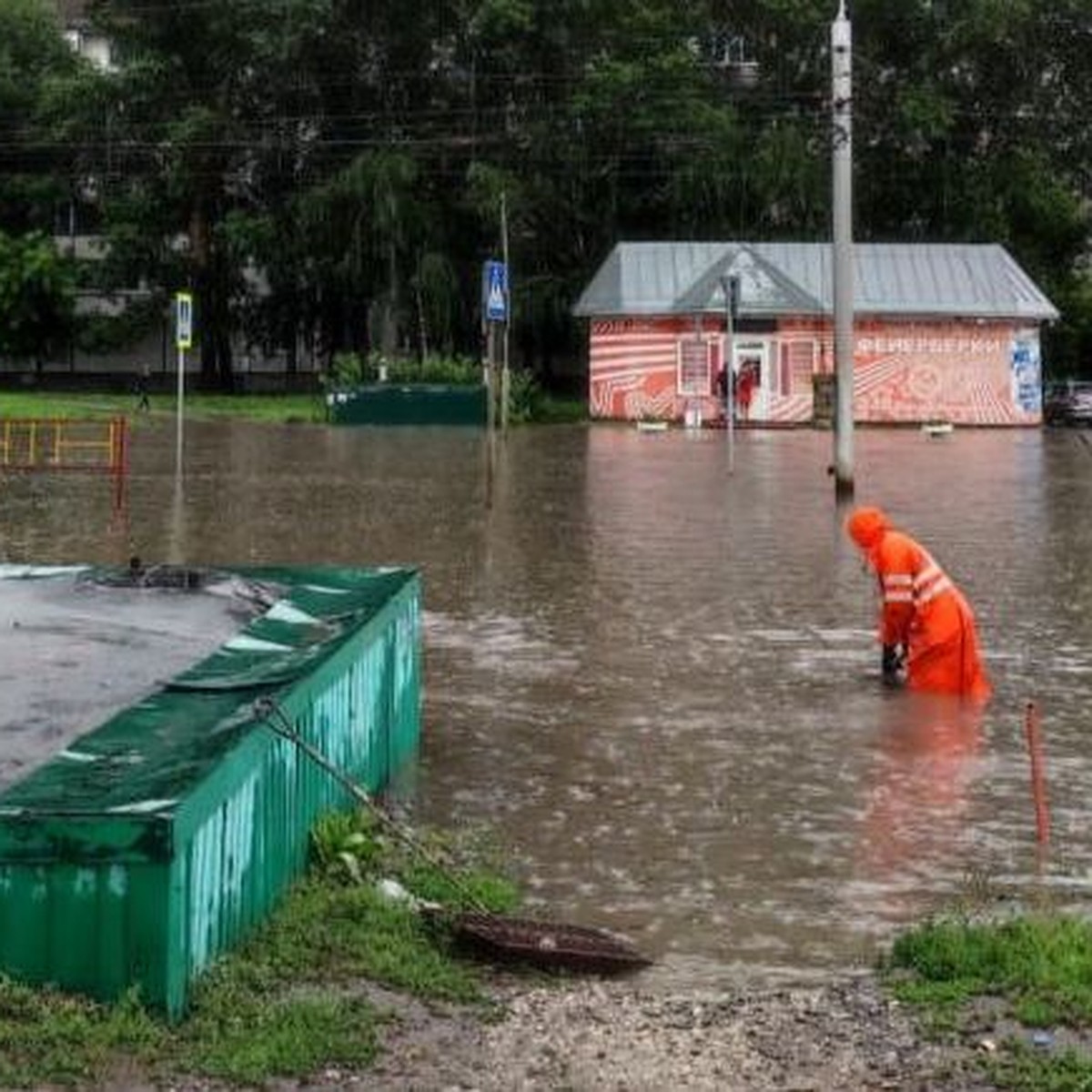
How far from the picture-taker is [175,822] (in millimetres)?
4918

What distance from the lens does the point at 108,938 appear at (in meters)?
4.97

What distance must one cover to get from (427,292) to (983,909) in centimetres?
4984

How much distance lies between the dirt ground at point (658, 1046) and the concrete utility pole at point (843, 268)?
18.6 meters

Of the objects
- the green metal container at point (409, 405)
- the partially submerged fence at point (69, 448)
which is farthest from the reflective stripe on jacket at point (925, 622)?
the green metal container at point (409, 405)

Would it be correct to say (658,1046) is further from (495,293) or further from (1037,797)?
(495,293)

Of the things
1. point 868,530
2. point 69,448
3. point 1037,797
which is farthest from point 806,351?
point 1037,797

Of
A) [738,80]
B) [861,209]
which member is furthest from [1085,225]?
[738,80]

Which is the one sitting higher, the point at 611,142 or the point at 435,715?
the point at 611,142

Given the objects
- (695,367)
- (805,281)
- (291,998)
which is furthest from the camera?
(805,281)

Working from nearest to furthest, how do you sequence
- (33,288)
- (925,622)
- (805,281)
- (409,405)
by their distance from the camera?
(925,622) < (409,405) < (805,281) < (33,288)

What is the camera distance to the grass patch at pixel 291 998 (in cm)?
477

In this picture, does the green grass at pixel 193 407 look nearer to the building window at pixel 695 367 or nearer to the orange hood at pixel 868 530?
the building window at pixel 695 367

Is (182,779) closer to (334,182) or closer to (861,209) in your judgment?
(334,182)

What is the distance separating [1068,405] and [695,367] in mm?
10407
